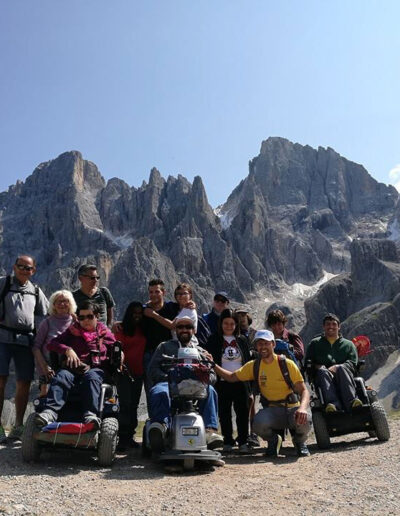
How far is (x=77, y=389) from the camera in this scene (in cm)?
775

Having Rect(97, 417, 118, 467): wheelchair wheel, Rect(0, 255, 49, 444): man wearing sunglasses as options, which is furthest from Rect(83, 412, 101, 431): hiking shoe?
Rect(0, 255, 49, 444): man wearing sunglasses

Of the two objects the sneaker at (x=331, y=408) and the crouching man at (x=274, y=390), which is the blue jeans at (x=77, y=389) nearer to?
the crouching man at (x=274, y=390)

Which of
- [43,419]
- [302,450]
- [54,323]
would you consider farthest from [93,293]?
[302,450]

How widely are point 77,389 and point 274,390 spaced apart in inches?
130

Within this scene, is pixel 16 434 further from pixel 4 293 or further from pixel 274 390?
pixel 274 390

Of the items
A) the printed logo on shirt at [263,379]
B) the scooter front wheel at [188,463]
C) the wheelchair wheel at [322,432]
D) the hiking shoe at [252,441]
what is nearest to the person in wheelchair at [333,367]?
the wheelchair wheel at [322,432]

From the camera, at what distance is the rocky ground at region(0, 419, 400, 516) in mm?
5133

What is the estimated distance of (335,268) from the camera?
630 ft

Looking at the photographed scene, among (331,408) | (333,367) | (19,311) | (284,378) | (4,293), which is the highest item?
(4,293)

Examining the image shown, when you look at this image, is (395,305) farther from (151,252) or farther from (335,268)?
(335,268)

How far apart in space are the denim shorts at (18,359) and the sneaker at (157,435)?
11.0 ft

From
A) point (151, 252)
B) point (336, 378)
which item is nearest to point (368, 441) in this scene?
point (336, 378)

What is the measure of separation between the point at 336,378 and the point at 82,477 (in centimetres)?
511

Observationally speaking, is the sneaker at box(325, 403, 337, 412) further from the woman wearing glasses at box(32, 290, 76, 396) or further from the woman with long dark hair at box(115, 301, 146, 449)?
the woman wearing glasses at box(32, 290, 76, 396)
